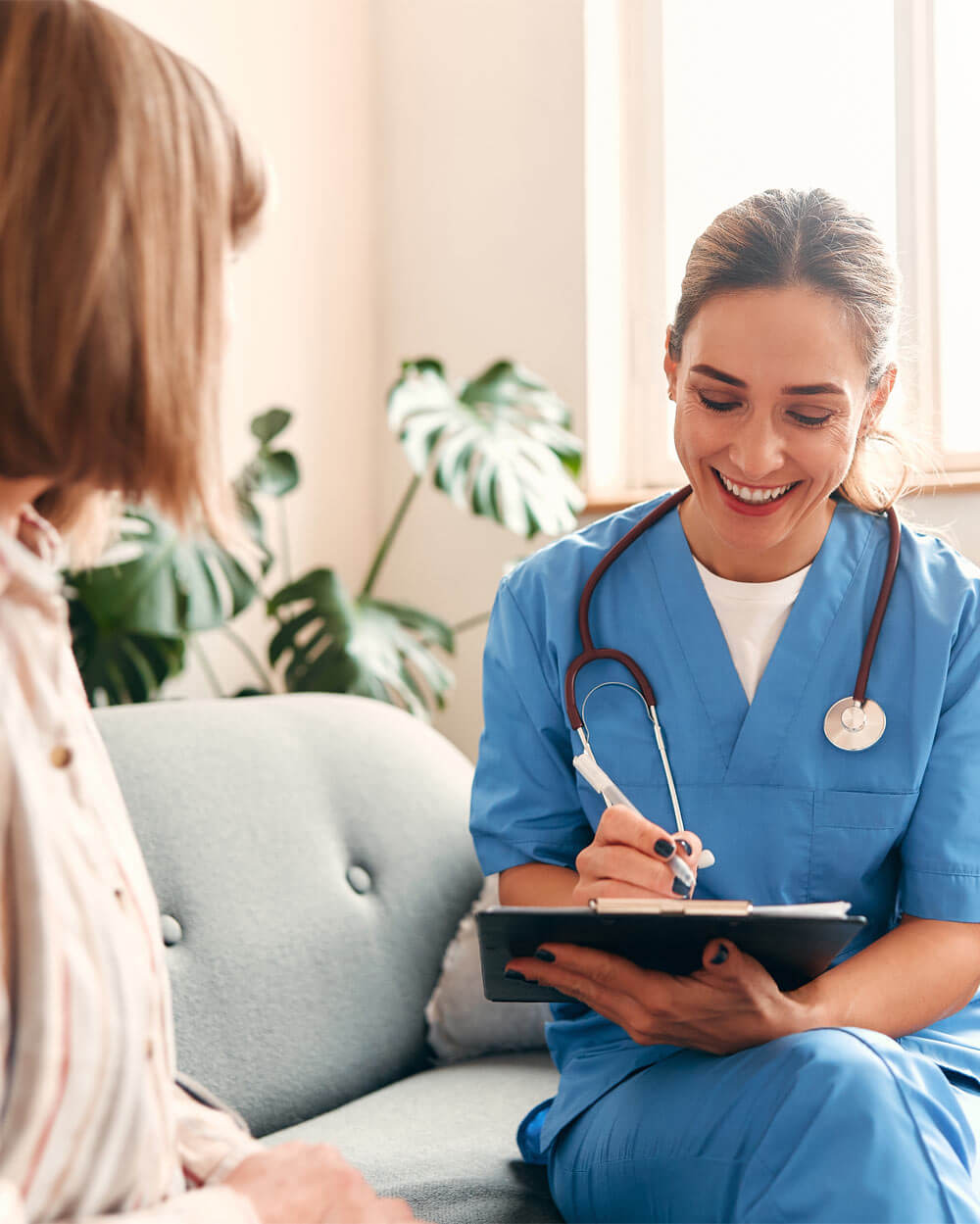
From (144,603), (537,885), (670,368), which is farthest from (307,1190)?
(144,603)

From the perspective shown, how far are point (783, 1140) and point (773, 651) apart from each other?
0.44m

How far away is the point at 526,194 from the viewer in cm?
257

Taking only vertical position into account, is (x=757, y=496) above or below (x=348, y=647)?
above

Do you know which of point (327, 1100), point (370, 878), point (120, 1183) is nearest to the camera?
point (120, 1183)

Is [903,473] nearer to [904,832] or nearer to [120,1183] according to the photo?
[904,832]

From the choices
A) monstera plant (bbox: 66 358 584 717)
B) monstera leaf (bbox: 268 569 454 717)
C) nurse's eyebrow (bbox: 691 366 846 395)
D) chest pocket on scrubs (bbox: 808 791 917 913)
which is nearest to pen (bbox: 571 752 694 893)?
chest pocket on scrubs (bbox: 808 791 917 913)

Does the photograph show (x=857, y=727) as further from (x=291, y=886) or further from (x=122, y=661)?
(x=122, y=661)

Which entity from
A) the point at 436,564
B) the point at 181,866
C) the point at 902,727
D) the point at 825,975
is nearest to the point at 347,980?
the point at 181,866

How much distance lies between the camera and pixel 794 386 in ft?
3.59

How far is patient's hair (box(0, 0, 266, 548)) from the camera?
0.60 m

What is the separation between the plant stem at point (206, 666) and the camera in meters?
2.26

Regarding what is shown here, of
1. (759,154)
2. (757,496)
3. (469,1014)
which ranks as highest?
(759,154)

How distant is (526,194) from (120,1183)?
7.48ft

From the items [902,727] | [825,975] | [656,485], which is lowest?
[825,975]
